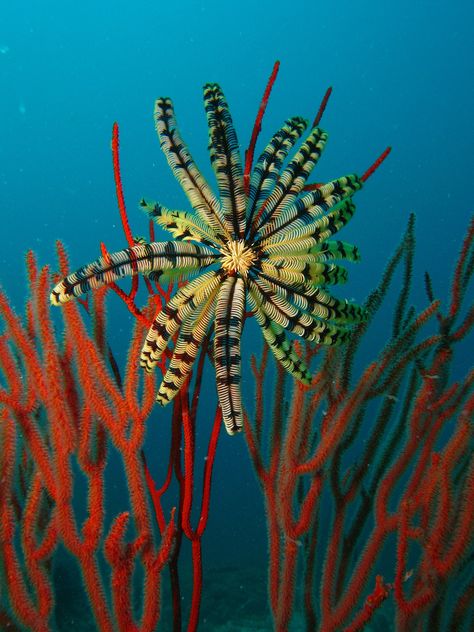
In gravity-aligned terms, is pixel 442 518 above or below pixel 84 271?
below

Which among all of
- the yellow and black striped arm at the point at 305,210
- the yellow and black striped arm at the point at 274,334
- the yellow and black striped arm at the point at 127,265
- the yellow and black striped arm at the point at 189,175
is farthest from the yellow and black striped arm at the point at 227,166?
the yellow and black striped arm at the point at 274,334

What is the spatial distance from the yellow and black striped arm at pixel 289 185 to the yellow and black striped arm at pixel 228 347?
513mm

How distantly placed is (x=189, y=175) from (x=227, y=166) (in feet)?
0.85

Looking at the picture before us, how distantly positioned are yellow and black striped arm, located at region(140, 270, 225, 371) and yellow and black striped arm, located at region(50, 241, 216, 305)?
123 millimetres

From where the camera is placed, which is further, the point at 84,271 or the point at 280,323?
the point at 280,323

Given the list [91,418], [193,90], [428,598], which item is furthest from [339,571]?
[193,90]

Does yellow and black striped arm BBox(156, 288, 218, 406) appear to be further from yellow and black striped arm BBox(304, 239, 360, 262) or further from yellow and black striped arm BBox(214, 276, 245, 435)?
yellow and black striped arm BBox(304, 239, 360, 262)

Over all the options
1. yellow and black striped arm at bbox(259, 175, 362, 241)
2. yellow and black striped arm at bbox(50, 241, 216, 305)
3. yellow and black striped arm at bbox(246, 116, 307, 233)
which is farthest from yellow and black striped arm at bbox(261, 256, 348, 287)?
yellow and black striped arm at bbox(50, 241, 216, 305)

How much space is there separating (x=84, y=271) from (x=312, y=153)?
5.44ft

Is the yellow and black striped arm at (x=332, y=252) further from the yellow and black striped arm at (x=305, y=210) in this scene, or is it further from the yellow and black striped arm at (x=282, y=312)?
the yellow and black striped arm at (x=282, y=312)

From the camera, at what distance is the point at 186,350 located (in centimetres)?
303

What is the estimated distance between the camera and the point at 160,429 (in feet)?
129

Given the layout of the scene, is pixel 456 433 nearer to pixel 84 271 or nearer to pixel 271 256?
pixel 271 256

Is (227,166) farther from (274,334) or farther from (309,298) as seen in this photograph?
(274,334)
